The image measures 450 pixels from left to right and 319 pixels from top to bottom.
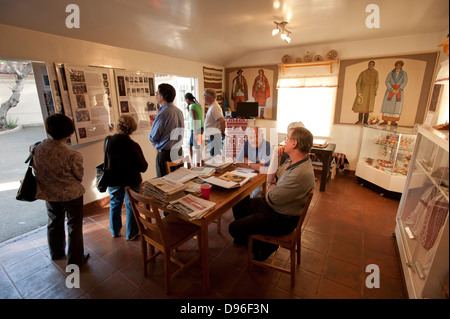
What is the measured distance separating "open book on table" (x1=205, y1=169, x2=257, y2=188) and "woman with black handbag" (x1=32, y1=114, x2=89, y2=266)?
3.75 ft

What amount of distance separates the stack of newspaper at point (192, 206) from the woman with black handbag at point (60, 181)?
3.07 ft

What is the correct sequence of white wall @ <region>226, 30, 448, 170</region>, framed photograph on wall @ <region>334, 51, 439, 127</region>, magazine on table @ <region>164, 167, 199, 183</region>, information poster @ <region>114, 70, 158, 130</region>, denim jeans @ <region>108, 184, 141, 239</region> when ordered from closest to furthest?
magazine on table @ <region>164, 167, 199, 183</region>, denim jeans @ <region>108, 184, 141, 239</region>, information poster @ <region>114, 70, 158, 130</region>, white wall @ <region>226, 30, 448, 170</region>, framed photograph on wall @ <region>334, 51, 439, 127</region>

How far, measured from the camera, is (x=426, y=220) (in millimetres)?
1730

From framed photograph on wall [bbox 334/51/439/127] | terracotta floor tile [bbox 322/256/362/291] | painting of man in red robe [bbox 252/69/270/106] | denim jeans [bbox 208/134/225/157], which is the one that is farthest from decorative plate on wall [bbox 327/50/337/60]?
terracotta floor tile [bbox 322/256/362/291]

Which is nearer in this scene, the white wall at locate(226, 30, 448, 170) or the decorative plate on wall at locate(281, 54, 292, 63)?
the white wall at locate(226, 30, 448, 170)

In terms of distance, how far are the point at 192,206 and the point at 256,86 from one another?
14.0 ft

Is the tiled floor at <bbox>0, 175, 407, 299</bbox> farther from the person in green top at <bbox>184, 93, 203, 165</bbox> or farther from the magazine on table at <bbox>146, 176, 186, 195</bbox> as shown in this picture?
the person in green top at <bbox>184, 93, 203, 165</bbox>

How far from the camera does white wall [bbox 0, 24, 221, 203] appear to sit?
2.11 m

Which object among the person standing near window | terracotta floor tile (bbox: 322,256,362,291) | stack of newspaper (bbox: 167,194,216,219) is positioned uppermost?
the person standing near window

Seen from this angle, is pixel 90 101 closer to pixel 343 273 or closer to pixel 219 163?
pixel 219 163

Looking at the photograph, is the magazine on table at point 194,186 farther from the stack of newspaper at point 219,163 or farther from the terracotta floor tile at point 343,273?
the terracotta floor tile at point 343,273

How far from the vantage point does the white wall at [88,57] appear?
6.93 ft

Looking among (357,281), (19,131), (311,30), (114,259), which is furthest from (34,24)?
(19,131)
